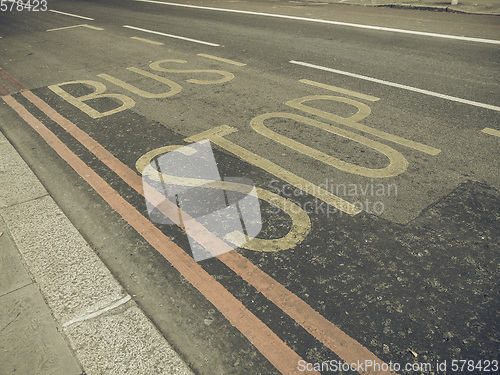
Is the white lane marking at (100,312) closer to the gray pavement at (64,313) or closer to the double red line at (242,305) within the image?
the gray pavement at (64,313)

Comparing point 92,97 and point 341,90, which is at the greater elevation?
point 341,90

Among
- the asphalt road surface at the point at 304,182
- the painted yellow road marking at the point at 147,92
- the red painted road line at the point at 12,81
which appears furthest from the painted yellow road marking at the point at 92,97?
the red painted road line at the point at 12,81

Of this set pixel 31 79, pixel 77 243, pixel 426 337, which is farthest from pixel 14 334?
pixel 31 79

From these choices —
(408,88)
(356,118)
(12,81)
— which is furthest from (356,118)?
(12,81)

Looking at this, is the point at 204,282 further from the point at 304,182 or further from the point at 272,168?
the point at 272,168

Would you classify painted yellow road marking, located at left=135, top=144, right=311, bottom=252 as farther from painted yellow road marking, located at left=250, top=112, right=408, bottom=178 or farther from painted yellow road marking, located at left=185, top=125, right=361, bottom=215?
painted yellow road marking, located at left=250, top=112, right=408, bottom=178

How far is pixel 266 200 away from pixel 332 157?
1155 millimetres

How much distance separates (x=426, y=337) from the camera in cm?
261

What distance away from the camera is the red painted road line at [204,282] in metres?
2.56

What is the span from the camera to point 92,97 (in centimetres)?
697

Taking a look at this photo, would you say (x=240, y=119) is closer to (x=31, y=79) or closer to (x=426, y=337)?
(x=426, y=337)

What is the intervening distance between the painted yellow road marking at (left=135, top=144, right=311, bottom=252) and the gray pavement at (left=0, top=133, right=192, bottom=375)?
1.08 m

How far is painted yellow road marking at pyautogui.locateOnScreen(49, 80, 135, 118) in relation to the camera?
Answer: 6.34m

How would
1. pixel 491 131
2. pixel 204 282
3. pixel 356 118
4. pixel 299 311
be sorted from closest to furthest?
pixel 299 311
pixel 204 282
pixel 491 131
pixel 356 118
